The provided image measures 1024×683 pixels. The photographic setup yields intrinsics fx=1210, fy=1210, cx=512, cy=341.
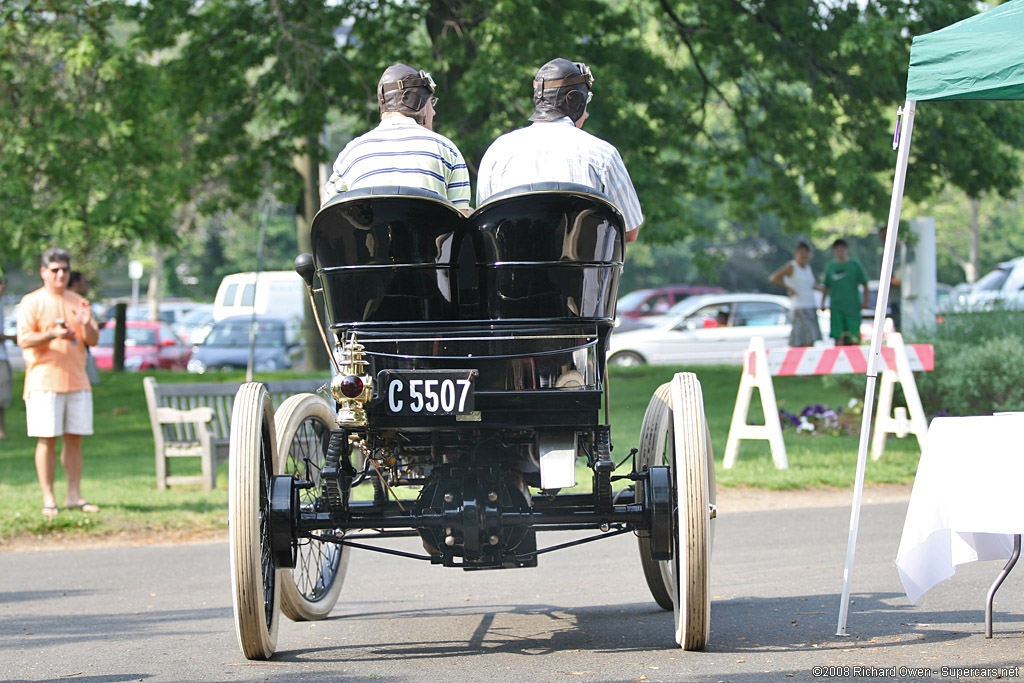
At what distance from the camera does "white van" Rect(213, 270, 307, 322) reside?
3036 cm

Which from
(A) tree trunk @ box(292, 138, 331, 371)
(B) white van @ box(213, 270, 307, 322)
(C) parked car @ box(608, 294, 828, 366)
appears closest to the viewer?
(A) tree trunk @ box(292, 138, 331, 371)

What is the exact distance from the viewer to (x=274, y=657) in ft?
15.9

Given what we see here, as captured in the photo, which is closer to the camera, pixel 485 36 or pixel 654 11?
pixel 485 36

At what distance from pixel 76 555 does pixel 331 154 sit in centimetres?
948

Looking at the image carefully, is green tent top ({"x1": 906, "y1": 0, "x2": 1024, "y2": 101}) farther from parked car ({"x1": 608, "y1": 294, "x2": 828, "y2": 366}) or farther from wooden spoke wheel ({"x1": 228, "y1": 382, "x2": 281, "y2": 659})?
parked car ({"x1": 608, "y1": 294, "x2": 828, "y2": 366})

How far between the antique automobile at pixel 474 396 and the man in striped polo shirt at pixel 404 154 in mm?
277

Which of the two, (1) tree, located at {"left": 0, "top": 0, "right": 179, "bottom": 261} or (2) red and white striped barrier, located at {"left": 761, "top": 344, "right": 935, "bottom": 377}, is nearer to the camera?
(2) red and white striped barrier, located at {"left": 761, "top": 344, "right": 935, "bottom": 377}

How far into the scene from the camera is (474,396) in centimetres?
433

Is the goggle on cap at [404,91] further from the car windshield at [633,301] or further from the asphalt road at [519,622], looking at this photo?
the car windshield at [633,301]

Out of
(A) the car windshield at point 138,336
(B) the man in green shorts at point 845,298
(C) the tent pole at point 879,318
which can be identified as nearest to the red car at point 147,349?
(A) the car windshield at point 138,336

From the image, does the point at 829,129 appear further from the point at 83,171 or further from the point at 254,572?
the point at 254,572

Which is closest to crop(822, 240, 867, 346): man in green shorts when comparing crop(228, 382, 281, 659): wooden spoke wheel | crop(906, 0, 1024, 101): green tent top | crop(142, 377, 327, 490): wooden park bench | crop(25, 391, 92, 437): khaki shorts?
crop(142, 377, 327, 490): wooden park bench

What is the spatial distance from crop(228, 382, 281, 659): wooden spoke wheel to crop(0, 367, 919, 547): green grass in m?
4.54

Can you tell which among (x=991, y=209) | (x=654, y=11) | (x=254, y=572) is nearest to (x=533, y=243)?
(x=254, y=572)
